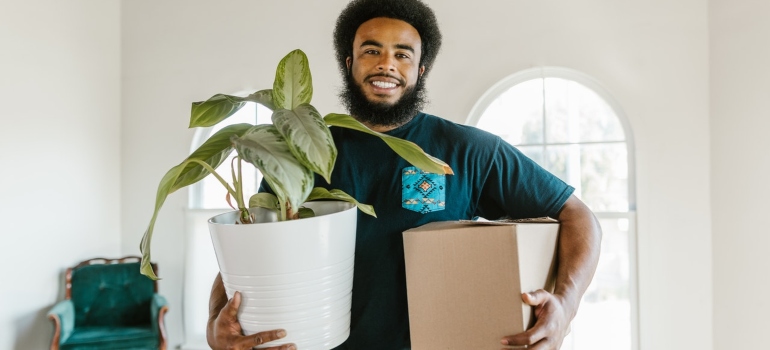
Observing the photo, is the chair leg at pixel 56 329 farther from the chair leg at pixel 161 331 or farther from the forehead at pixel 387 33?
the forehead at pixel 387 33

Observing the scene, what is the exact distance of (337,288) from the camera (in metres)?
0.87

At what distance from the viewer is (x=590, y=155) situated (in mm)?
3273

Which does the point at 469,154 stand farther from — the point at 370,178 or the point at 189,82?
the point at 189,82

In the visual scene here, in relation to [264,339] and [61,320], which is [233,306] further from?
[61,320]

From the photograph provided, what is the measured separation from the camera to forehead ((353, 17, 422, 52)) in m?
1.19

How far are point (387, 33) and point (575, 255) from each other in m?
0.63

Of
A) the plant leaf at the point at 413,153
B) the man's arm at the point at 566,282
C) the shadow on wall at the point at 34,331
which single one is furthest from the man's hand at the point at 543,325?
the shadow on wall at the point at 34,331

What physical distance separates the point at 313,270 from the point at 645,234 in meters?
2.82

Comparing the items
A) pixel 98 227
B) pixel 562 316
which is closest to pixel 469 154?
pixel 562 316

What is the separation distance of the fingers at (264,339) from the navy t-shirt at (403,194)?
1.02 ft

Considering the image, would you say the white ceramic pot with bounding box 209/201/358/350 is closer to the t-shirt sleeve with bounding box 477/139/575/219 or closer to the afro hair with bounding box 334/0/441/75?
the t-shirt sleeve with bounding box 477/139/575/219

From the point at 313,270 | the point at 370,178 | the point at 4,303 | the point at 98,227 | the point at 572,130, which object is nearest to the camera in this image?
the point at 313,270

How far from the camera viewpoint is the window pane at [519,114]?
3.36 m

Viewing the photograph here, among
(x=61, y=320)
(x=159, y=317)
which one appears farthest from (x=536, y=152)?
(x=61, y=320)
